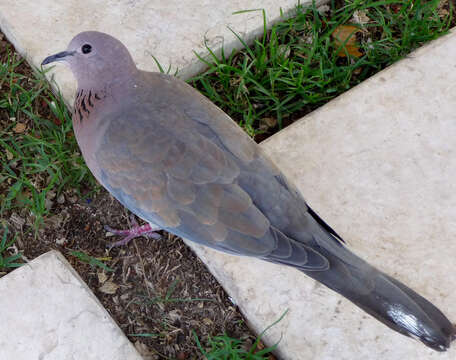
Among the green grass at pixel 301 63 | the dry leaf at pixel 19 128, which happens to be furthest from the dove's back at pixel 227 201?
the dry leaf at pixel 19 128

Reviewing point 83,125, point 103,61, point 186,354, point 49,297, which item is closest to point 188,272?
point 186,354

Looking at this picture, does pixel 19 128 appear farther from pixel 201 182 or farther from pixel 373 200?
pixel 373 200

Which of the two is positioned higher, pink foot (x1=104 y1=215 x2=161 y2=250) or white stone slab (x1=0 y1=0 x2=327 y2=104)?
white stone slab (x1=0 y1=0 x2=327 y2=104)

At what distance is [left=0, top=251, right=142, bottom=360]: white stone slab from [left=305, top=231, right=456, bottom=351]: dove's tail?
0.87m

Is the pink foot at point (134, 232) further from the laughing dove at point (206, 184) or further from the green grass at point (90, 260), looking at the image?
the laughing dove at point (206, 184)

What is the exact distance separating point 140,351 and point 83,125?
99cm

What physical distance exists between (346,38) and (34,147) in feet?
5.59

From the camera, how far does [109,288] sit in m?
2.47

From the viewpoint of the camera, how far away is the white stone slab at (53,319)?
221 cm

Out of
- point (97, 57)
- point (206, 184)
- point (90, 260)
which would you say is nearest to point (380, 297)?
point (206, 184)

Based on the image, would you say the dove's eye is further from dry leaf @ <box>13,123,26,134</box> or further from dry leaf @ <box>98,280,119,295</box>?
dry leaf @ <box>98,280,119,295</box>

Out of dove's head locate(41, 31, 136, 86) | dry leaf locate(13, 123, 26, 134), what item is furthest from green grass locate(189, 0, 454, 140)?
dry leaf locate(13, 123, 26, 134)

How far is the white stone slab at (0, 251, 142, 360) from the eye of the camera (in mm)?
2213

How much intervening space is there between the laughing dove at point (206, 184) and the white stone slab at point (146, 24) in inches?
23.5
